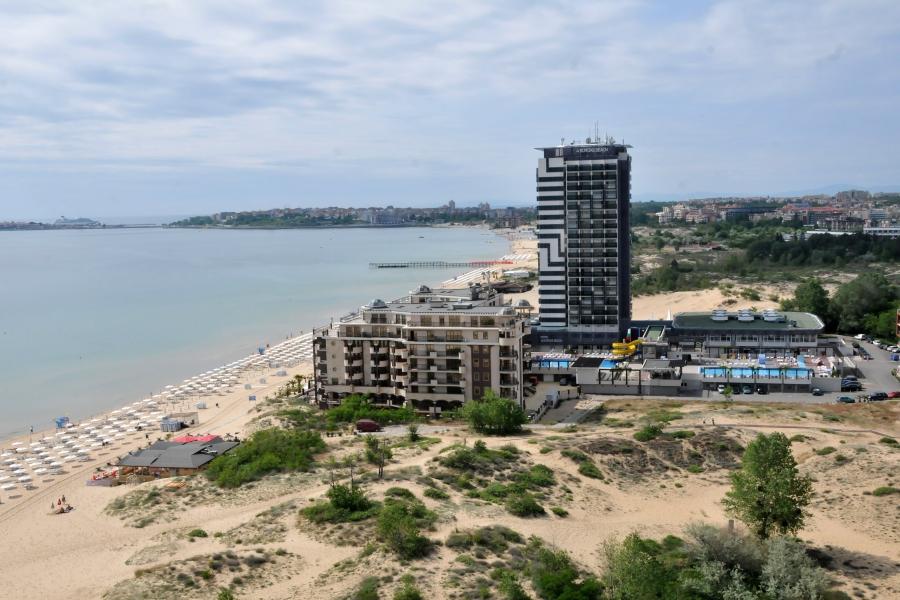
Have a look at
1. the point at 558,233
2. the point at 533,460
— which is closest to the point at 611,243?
the point at 558,233

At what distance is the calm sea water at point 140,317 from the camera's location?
64.1m

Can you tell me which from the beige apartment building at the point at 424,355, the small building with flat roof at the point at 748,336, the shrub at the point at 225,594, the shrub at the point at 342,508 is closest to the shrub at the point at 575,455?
the shrub at the point at 342,508

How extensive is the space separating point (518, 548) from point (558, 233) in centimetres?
3963

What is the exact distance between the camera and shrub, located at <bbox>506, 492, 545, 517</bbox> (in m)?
26.8

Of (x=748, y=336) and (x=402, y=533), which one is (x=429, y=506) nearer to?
(x=402, y=533)

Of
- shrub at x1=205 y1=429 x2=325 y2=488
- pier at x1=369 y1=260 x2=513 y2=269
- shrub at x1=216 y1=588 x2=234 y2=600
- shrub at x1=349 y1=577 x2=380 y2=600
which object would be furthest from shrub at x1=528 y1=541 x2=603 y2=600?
pier at x1=369 y1=260 x2=513 y2=269

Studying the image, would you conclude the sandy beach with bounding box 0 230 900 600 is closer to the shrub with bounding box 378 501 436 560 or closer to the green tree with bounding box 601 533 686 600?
the shrub with bounding box 378 501 436 560

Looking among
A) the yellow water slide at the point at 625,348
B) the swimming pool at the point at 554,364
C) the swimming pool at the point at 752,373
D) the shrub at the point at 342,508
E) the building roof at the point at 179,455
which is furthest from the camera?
the yellow water slide at the point at 625,348

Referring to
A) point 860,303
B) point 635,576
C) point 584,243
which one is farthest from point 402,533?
point 860,303

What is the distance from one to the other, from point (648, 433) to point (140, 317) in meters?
81.2

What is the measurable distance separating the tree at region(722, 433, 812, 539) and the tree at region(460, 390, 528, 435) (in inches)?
527

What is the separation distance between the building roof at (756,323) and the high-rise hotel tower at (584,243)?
4.95 m

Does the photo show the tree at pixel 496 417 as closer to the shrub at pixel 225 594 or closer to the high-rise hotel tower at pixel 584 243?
the shrub at pixel 225 594

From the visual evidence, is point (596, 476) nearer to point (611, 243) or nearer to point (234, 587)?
point (234, 587)
